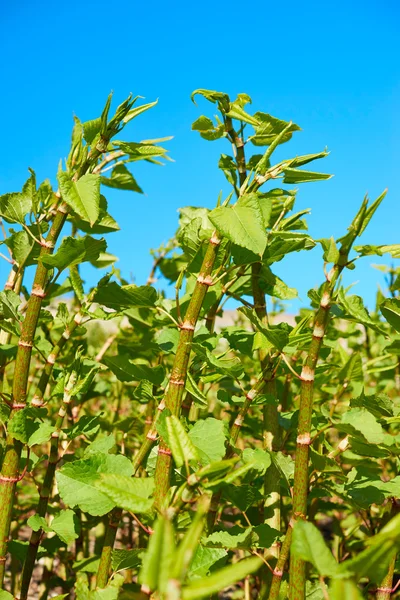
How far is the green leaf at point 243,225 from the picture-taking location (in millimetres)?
845

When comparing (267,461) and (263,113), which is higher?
(263,113)

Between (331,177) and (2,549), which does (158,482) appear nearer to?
(2,549)

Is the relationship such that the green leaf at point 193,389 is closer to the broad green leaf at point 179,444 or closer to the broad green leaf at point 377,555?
the broad green leaf at point 179,444

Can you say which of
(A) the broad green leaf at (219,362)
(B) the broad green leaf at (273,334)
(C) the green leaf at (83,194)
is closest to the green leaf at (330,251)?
(B) the broad green leaf at (273,334)

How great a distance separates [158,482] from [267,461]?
203 millimetres

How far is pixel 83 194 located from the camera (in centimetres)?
91

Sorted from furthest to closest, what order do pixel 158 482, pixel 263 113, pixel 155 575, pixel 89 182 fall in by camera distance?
1. pixel 263 113
2. pixel 89 182
3. pixel 158 482
4. pixel 155 575

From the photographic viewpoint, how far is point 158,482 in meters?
0.82

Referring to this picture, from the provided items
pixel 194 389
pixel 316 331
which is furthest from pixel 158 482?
pixel 316 331

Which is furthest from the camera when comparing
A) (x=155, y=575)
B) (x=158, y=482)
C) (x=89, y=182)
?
(x=89, y=182)

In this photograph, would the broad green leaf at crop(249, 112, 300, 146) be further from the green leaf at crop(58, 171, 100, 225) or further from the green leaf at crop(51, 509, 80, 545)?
the green leaf at crop(51, 509, 80, 545)

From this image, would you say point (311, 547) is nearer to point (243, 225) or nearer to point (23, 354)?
point (243, 225)

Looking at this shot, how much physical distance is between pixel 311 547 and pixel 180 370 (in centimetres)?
35

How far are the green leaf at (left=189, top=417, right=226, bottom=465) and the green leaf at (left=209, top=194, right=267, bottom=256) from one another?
0.27m
